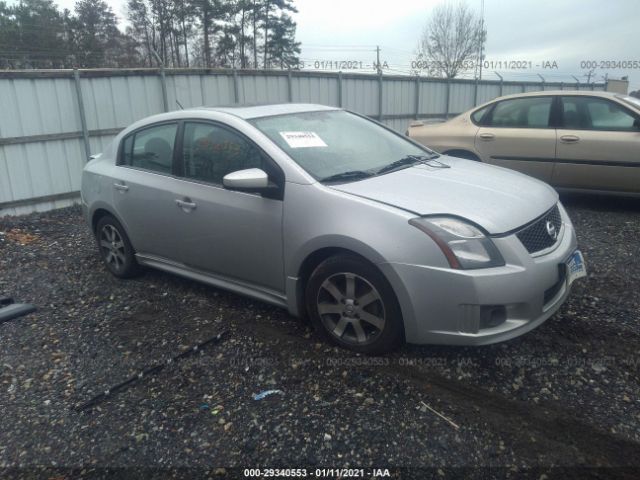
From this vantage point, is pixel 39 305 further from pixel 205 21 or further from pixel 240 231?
pixel 205 21

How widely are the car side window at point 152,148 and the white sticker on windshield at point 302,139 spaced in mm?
1055

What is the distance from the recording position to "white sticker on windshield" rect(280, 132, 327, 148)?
3606 mm

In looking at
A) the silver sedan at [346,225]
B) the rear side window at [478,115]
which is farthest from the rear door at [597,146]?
the silver sedan at [346,225]

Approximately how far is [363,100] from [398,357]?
10591 mm

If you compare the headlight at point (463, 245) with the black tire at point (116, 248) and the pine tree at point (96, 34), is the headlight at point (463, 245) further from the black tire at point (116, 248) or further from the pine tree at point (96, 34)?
the pine tree at point (96, 34)

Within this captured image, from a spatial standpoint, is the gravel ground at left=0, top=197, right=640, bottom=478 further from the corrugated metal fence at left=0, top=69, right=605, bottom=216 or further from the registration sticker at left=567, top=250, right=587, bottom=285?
the corrugated metal fence at left=0, top=69, right=605, bottom=216

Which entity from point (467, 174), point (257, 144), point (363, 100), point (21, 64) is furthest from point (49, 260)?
point (21, 64)

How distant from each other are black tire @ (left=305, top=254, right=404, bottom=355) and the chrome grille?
820 millimetres

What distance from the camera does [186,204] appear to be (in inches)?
153

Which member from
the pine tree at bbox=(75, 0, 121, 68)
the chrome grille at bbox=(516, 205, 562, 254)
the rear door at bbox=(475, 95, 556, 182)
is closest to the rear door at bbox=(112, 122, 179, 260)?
the chrome grille at bbox=(516, 205, 562, 254)

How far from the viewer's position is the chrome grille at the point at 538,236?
298cm

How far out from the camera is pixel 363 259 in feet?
9.98

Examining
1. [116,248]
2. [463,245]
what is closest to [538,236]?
[463,245]

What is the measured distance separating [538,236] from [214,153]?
230 cm
